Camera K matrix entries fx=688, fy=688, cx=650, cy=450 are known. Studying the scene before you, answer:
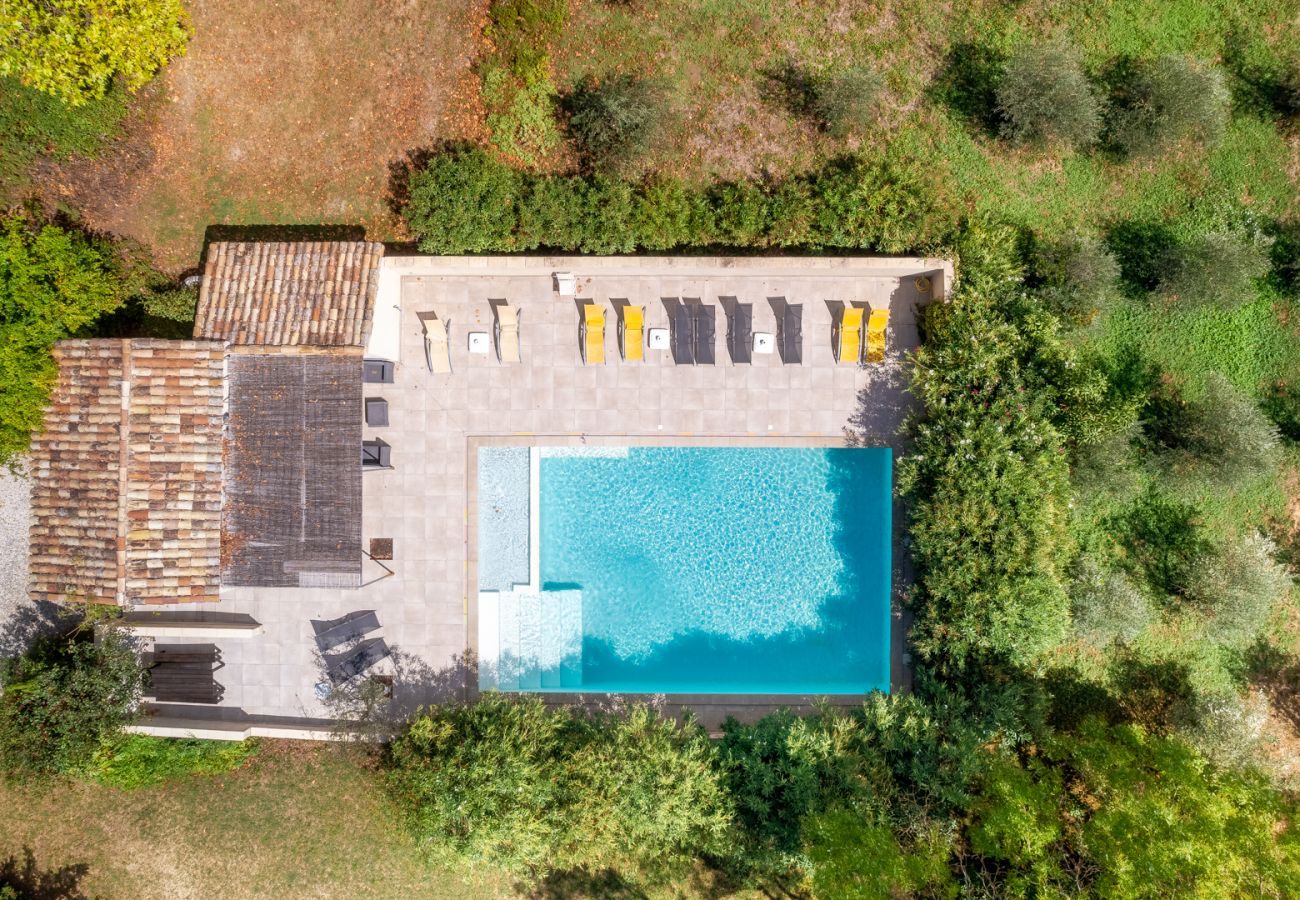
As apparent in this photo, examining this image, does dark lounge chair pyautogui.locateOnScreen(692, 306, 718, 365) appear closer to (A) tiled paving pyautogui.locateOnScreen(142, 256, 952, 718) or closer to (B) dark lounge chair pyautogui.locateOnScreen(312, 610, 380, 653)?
(A) tiled paving pyautogui.locateOnScreen(142, 256, 952, 718)

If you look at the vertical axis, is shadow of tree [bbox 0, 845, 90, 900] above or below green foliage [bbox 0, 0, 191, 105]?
below

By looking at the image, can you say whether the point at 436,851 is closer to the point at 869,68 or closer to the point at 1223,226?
the point at 869,68

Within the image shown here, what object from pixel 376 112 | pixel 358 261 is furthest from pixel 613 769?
pixel 376 112

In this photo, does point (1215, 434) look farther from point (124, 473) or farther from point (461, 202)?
point (124, 473)

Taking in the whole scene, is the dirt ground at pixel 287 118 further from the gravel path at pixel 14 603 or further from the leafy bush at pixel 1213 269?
the leafy bush at pixel 1213 269

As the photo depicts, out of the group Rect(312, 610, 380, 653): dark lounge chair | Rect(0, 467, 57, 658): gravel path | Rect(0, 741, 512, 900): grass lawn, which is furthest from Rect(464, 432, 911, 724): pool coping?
Rect(0, 467, 57, 658): gravel path
